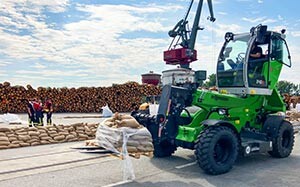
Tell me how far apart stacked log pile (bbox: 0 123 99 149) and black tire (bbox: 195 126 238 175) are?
5962mm

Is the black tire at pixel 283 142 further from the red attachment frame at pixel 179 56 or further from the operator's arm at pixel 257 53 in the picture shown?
the red attachment frame at pixel 179 56

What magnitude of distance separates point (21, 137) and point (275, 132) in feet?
24.8

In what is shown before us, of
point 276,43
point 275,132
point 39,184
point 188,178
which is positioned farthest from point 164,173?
point 276,43

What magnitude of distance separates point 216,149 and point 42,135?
630 cm

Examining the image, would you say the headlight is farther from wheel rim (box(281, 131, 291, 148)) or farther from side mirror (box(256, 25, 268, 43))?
wheel rim (box(281, 131, 291, 148))

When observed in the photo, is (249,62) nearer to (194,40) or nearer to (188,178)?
(188,178)

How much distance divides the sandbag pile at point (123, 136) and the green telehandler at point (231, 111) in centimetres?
100

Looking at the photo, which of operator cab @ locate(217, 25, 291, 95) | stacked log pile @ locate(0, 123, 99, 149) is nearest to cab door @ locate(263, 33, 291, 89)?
operator cab @ locate(217, 25, 291, 95)

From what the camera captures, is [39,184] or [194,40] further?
[194,40]

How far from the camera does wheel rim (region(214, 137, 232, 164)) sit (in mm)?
7111

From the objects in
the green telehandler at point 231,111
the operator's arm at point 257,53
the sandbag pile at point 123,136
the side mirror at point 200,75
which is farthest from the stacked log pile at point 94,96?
the sandbag pile at point 123,136

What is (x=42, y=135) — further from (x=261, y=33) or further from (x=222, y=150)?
(x=261, y=33)

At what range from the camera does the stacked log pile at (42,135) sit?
412 inches

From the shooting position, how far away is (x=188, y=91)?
760 centimetres
